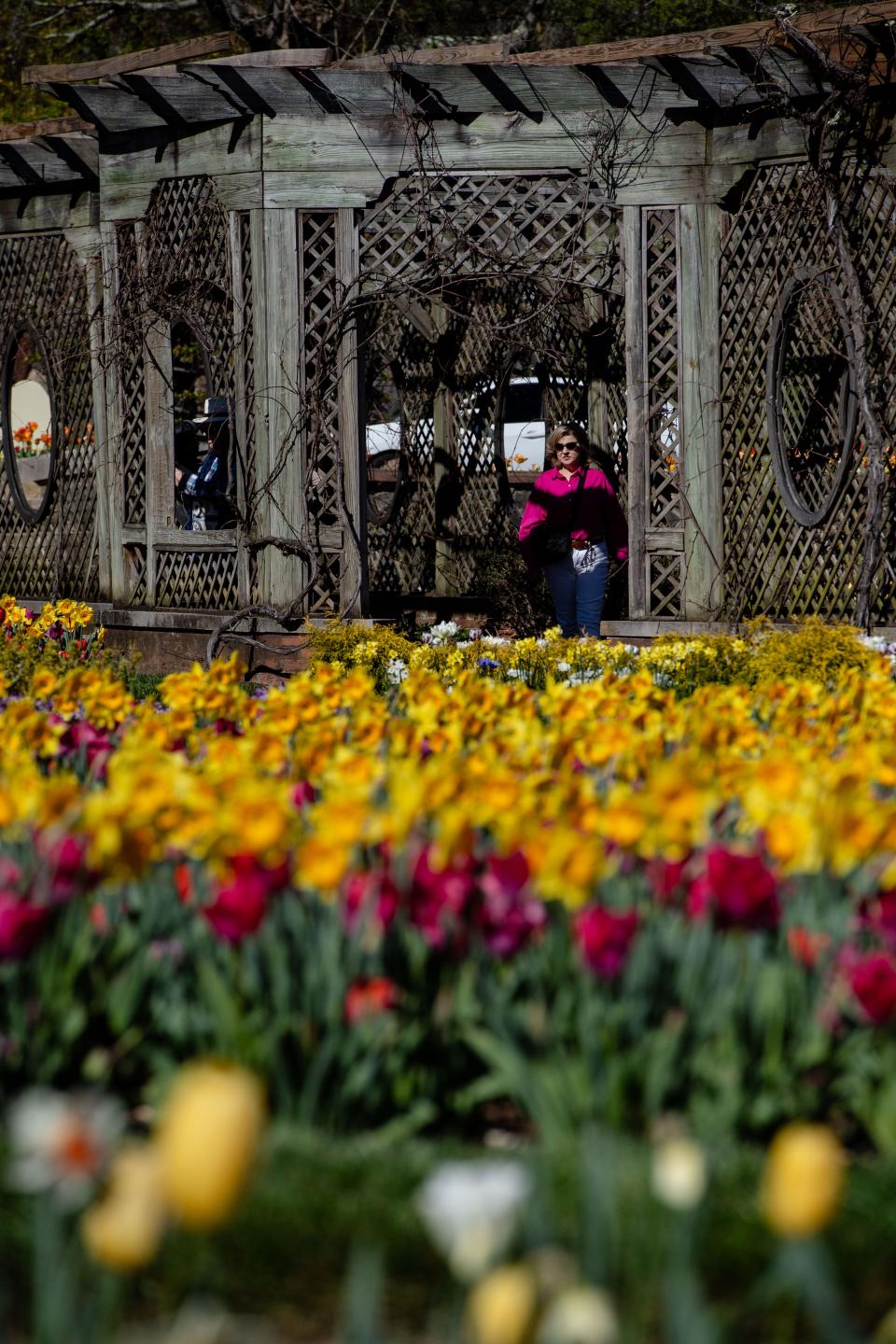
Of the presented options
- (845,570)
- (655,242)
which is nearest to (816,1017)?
(845,570)

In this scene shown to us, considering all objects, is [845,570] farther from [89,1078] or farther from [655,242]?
[89,1078]

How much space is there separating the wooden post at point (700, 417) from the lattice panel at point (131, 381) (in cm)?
360

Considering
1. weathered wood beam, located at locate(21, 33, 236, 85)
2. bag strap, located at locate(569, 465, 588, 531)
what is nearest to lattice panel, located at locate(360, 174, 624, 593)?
bag strap, located at locate(569, 465, 588, 531)

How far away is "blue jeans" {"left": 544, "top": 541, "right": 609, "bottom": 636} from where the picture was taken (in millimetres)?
10516

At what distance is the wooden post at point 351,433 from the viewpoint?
10.4m

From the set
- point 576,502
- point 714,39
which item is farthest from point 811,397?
point 714,39

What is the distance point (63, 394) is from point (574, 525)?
4.48m

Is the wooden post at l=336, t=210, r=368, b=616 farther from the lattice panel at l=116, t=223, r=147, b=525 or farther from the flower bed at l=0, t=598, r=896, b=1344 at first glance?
the flower bed at l=0, t=598, r=896, b=1344

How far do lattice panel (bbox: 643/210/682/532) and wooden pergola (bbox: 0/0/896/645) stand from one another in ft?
0.06

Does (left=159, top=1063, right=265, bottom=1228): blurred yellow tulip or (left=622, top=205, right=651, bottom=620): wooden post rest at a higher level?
(left=622, top=205, right=651, bottom=620): wooden post

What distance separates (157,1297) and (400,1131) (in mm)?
643

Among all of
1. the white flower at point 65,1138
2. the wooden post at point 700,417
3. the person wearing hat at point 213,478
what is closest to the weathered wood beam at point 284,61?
the person wearing hat at point 213,478

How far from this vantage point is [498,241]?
1105cm

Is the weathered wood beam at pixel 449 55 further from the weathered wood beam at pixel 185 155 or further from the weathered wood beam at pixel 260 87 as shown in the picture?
the weathered wood beam at pixel 185 155
